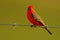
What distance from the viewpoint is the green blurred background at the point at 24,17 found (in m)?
11.7

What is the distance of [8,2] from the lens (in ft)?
47.9

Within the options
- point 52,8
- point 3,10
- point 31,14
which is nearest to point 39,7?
point 52,8

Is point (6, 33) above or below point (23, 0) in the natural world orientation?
below

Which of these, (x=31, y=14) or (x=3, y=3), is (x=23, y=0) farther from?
(x=31, y=14)

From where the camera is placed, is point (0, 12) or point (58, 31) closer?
point (58, 31)

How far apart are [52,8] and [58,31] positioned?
2765 mm

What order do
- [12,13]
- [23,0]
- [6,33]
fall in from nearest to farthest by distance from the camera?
[6,33]
[12,13]
[23,0]

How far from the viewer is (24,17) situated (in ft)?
43.3

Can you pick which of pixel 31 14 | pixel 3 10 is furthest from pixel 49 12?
pixel 31 14

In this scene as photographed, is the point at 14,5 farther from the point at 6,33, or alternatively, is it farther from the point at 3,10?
the point at 6,33

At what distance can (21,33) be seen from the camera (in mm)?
11891

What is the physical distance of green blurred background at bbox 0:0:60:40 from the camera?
11.7 meters

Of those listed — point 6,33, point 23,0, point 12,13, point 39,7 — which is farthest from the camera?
point 23,0

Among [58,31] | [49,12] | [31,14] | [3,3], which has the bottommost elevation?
[31,14]
